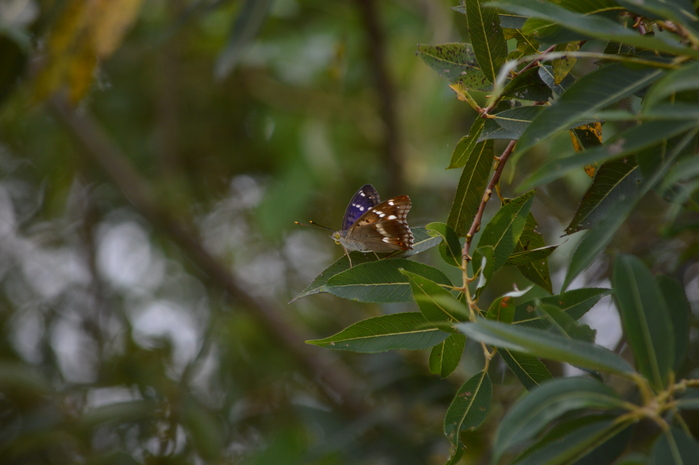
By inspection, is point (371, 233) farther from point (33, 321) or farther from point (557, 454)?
point (33, 321)

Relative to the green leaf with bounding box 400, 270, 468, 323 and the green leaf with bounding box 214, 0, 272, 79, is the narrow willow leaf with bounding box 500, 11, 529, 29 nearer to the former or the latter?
the green leaf with bounding box 400, 270, 468, 323

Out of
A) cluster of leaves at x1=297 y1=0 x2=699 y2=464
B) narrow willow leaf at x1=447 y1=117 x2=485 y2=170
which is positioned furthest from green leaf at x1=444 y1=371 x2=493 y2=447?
narrow willow leaf at x1=447 y1=117 x2=485 y2=170

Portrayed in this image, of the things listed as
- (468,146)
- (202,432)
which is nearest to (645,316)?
(468,146)

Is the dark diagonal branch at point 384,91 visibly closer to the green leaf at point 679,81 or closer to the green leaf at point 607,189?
the green leaf at point 607,189

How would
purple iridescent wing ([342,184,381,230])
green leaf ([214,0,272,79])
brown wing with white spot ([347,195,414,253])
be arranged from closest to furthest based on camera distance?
brown wing with white spot ([347,195,414,253]) < purple iridescent wing ([342,184,381,230]) < green leaf ([214,0,272,79])

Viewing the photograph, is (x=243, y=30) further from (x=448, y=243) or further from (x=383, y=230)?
(x=448, y=243)

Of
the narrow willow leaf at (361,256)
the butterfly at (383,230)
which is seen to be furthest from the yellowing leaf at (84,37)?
the narrow willow leaf at (361,256)

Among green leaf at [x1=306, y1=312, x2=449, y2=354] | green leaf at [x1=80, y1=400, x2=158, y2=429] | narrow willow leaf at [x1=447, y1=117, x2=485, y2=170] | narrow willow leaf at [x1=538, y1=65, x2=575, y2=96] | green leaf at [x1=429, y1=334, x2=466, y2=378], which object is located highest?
narrow willow leaf at [x1=538, y1=65, x2=575, y2=96]
